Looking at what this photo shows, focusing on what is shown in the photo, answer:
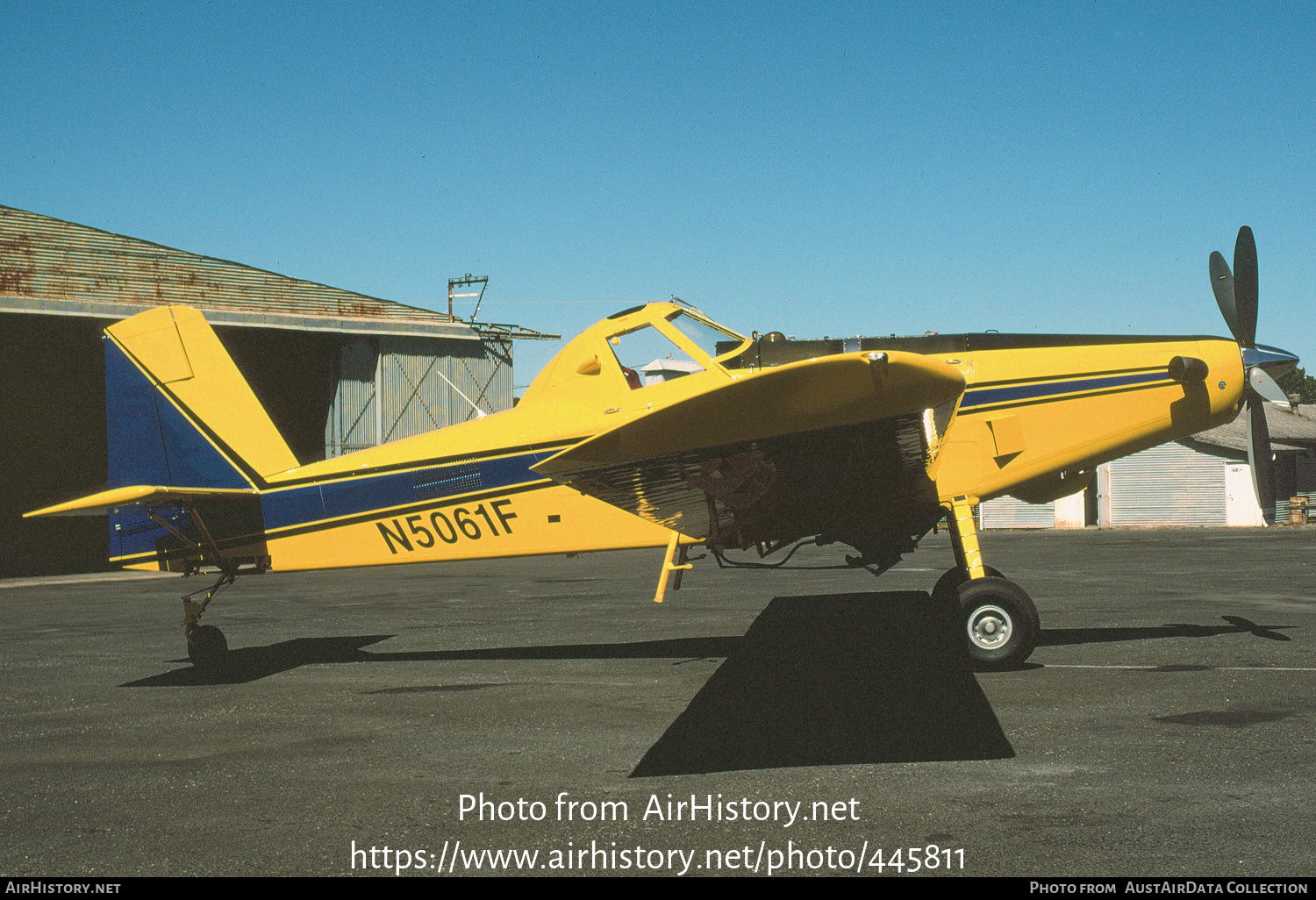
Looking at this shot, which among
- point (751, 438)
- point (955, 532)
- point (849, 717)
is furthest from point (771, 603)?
point (751, 438)

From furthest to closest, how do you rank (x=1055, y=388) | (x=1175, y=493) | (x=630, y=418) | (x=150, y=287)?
(x=1175, y=493) < (x=150, y=287) < (x=1055, y=388) < (x=630, y=418)

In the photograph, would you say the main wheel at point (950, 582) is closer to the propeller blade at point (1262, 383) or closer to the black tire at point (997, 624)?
the black tire at point (997, 624)

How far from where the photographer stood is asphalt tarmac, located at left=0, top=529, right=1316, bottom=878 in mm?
3904

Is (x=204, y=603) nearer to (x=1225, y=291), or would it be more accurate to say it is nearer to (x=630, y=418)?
(x=630, y=418)

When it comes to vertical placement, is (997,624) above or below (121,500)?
below

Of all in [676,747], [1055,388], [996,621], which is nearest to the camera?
[676,747]

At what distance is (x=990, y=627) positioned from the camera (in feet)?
24.3

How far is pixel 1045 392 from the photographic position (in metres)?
8.12

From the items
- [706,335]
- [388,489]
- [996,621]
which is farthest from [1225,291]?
[388,489]

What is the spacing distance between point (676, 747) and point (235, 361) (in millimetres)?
27921

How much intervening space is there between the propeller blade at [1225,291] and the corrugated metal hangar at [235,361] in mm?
21230


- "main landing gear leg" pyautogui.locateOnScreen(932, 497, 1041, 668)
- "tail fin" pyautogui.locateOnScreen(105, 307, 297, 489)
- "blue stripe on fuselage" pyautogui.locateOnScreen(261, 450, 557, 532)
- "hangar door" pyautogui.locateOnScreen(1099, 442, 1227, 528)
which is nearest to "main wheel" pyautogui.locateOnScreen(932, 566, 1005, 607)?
"main landing gear leg" pyautogui.locateOnScreen(932, 497, 1041, 668)

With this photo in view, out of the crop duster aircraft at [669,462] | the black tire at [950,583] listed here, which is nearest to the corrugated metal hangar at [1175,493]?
the black tire at [950,583]

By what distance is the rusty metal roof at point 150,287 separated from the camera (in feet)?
78.1
